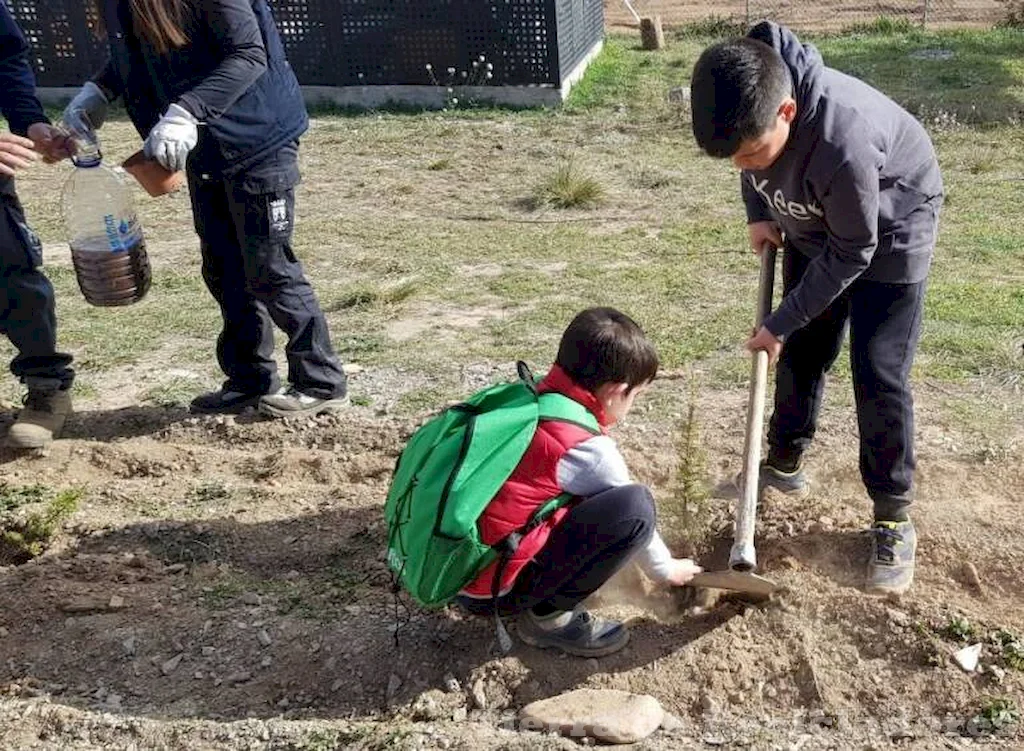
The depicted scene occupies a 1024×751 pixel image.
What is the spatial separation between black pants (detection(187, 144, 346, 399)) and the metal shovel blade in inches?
80.7

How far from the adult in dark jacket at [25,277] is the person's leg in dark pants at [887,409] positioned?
2952 mm

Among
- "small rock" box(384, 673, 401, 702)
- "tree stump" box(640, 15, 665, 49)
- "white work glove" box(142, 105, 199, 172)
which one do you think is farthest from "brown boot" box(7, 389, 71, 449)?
"tree stump" box(640, 15, 665, 49)

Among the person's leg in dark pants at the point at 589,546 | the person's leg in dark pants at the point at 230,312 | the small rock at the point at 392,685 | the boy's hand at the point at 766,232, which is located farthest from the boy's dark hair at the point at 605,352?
the person's leg in dark pants at the point at 230,312

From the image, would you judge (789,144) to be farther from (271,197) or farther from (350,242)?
(350,242)

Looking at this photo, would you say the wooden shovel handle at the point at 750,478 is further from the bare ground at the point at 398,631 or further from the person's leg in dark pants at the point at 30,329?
the person's leg in dark pants at the point at 30,329

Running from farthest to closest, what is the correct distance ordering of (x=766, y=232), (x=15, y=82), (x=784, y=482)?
(x=15, y=82), (x=784, y=482), (x=766, y=232)

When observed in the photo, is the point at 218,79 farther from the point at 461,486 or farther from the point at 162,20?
the point at 461,486

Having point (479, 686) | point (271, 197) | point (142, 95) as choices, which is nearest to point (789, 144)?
point (479, 686)

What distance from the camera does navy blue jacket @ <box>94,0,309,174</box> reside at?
12.4 feet

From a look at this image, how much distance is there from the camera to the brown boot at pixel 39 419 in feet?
14.3

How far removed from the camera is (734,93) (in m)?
2.55

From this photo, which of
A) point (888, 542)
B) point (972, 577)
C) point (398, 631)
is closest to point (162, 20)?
point (398, 631)

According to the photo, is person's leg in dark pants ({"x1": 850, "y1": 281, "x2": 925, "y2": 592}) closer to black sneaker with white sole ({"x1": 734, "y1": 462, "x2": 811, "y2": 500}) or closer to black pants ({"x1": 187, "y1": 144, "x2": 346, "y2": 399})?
black sneaker with white sole ({"x1": 734, "y1": 462, "x2": 811, "y2": 500})

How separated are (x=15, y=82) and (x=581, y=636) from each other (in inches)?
120
